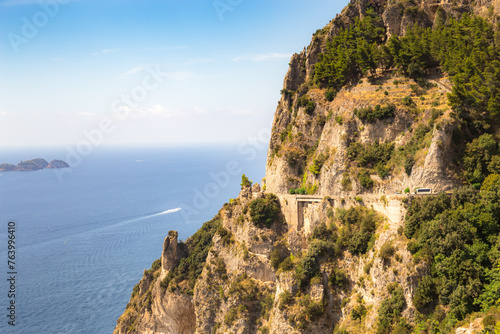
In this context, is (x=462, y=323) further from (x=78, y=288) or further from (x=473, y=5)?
(x=78, y=288)

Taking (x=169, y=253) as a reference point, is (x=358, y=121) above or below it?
above

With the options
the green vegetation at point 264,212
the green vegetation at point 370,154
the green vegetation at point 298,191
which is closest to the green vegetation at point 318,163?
the green vegetation at point 298,191

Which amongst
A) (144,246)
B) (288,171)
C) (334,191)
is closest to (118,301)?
(144,246)

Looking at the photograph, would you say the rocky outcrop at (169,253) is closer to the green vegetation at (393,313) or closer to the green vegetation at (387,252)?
the green vegetation at (387,252)

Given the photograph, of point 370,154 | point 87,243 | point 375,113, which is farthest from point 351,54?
point 87,243

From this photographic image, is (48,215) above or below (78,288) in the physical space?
above

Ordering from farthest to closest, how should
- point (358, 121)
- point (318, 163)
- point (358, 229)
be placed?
Result: point (318, 163) < point (358, 121) < point (358, 229)

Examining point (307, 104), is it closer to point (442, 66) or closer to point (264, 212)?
point (264, 212)
